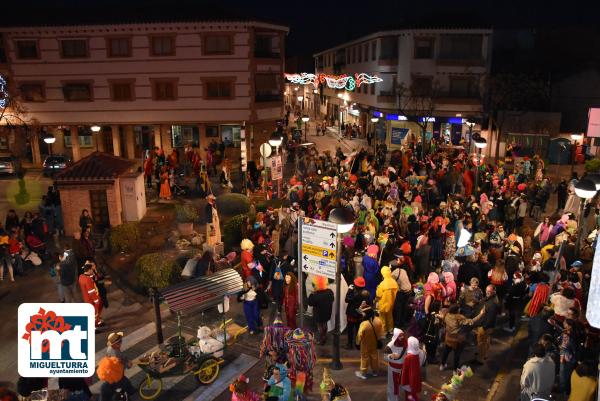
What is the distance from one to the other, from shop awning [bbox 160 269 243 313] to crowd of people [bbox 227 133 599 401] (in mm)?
690

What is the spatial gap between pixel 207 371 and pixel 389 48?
35.4 metres

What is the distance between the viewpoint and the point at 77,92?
31531 millimetres

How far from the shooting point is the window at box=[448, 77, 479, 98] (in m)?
37.7

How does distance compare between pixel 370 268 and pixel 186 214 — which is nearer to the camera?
pixel 370 268

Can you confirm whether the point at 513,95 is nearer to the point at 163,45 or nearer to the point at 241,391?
the point at 163,45

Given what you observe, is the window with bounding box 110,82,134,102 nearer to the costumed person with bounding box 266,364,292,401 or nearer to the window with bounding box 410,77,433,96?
the window with bounding box 410,77,433,96

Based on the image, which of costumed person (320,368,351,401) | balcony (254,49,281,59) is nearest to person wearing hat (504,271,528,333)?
costumed person (320,368,351,401)

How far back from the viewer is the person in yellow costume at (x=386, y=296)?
421 inches

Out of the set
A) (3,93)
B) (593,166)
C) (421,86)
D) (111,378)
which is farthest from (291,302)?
(421,86)

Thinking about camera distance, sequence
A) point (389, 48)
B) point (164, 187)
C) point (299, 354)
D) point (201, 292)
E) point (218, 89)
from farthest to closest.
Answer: point (389, 48) < point (218, 89) < point (164, 187) < point (201, 292) < point (299, 354)

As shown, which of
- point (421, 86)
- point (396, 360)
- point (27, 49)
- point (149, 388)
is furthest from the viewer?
point (421, 86)

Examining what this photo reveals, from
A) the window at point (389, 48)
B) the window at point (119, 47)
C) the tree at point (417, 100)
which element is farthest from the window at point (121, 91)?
the window at point (389, 48)

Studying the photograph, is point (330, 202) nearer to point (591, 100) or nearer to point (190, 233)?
point (190, 233)

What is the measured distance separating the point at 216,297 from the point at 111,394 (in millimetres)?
2640
